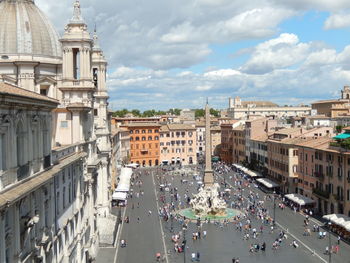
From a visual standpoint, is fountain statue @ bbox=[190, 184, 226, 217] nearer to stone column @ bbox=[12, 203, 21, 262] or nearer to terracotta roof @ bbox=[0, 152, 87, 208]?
terracotta roof @ bbox=[0, 152, 87, 208]

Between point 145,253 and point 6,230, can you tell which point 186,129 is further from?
point 6,230

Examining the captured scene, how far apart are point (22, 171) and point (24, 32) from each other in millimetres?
23773

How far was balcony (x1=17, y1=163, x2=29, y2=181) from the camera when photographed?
18.0m

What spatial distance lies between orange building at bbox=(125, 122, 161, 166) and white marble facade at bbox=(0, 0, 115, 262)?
66.3 metres

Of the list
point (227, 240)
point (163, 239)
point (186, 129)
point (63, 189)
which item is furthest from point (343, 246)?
point (186, 129)

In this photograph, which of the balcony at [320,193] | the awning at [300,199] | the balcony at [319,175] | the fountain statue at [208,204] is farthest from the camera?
the awning at [300,199]

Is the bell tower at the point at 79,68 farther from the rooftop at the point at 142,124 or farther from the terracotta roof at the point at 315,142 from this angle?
the rooftop at the point at 142,124

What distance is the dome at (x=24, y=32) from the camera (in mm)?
39094

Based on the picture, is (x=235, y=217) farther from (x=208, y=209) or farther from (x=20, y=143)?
(x=20, y=143)

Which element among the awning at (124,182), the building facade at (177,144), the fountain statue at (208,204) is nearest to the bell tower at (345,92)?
the building facade at (177,144)

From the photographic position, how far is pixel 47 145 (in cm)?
2291

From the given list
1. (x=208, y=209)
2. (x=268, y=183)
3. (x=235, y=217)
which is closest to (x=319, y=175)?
(x=235, y=217)

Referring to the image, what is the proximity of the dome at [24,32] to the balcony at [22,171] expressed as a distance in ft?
72.8

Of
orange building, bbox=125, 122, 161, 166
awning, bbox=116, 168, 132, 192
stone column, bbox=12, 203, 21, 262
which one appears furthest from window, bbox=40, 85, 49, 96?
orange building, bbox=125, 122, 161, 166
